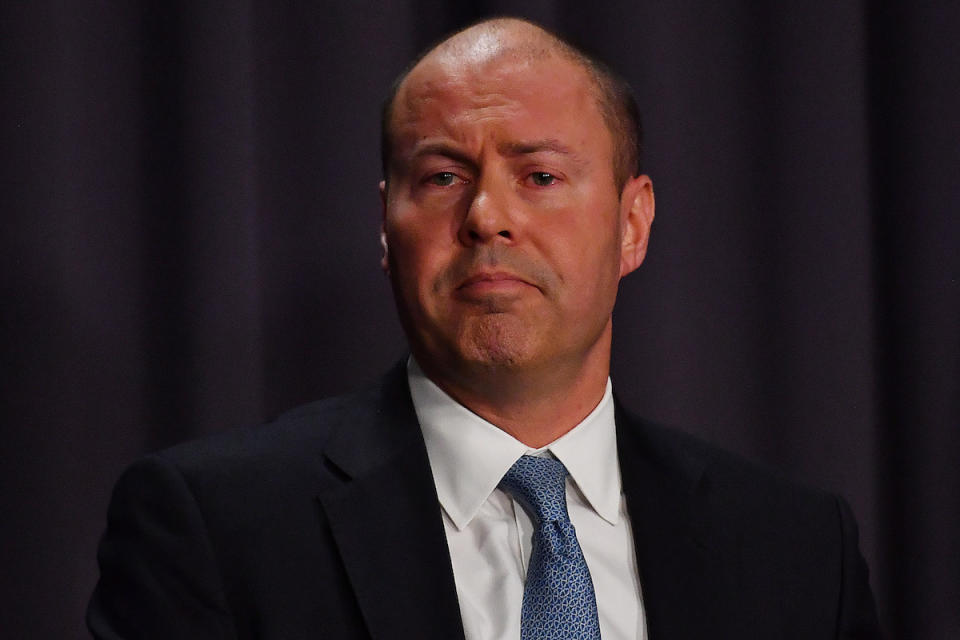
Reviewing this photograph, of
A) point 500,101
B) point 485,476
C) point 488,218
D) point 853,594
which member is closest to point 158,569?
point 485,476

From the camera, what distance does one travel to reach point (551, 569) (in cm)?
135

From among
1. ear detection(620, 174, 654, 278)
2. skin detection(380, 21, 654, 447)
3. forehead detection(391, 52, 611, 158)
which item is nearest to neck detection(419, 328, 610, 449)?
skin detection(380, 21, 654, 447)

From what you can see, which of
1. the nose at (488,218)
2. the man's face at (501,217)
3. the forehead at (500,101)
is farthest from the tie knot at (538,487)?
the forehead at (500,101)

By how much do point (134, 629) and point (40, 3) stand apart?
862 mm

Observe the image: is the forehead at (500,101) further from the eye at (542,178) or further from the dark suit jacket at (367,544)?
the dark suit jacket at (367,544)

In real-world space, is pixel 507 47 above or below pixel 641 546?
above

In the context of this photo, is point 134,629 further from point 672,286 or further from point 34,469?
point 672,286

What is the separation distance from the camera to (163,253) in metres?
1.72

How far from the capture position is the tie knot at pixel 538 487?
4.54 feet

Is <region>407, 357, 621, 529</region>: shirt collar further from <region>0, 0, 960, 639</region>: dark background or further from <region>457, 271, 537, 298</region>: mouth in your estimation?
<region>0, 0, 960, 639</region>: dark background

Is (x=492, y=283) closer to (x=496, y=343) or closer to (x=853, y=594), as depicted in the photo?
(x=496, y=343)

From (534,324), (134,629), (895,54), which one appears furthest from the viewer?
(895,54)

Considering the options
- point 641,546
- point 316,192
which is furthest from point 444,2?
point 641,546

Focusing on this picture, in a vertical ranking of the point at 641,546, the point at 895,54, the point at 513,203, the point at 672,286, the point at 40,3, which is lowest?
the point at 641,546
